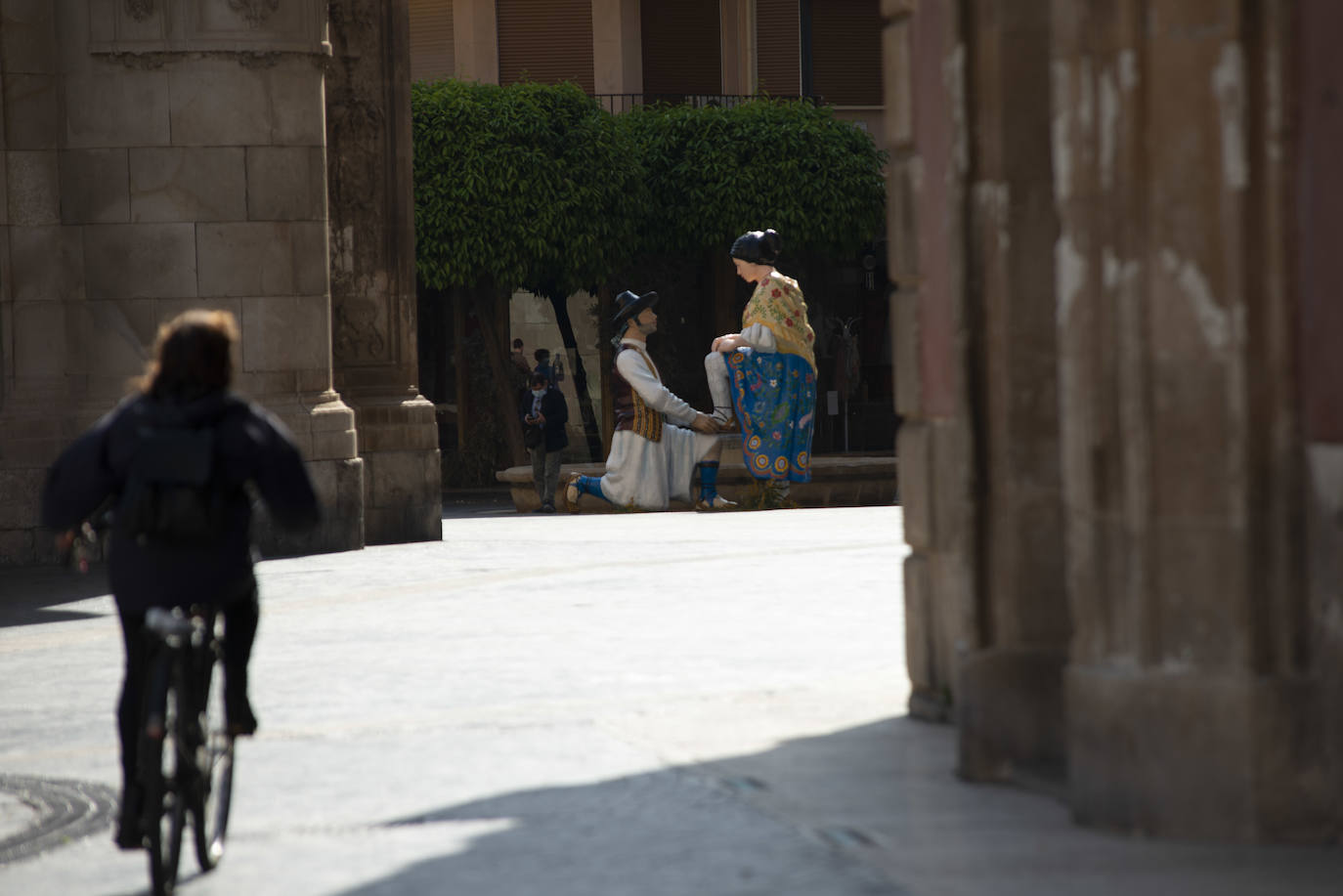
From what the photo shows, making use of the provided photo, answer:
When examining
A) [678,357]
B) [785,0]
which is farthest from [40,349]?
[785,0]

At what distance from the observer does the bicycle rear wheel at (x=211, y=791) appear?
5738 mm

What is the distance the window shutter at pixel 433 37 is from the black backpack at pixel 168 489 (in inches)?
1325

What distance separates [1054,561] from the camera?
6668 millimetres

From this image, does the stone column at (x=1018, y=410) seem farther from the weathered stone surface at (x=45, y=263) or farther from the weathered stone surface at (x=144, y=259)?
the weathered stone surface at (x=45, y=263)

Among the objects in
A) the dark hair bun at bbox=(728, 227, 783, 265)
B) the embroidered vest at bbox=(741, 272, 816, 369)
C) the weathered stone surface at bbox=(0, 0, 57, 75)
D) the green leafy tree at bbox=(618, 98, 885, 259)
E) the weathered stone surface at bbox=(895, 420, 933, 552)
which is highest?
the green leafy tree at bbox=(618, 98, 885, 259)

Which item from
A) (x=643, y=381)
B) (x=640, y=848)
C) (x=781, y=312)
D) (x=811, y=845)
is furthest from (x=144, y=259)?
(x=811, y=845)

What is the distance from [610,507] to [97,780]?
14281mm

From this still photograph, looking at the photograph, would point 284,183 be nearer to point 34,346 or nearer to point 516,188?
point 34,346

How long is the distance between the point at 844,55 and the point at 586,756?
34178 mm

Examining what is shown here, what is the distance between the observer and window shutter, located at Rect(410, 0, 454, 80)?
38688mm

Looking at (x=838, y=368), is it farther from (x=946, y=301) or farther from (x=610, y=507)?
(x=946, y=301)

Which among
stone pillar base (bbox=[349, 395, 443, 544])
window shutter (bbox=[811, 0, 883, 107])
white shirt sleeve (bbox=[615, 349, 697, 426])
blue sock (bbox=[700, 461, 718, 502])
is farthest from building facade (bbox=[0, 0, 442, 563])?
window shutter (bbox=[811, 0, 883, 107])

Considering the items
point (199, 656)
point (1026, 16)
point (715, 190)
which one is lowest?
point (199, 656)

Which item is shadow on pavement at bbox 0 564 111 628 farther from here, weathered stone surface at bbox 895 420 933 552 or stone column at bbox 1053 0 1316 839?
stone column at bbox 1053 0 1316 839
